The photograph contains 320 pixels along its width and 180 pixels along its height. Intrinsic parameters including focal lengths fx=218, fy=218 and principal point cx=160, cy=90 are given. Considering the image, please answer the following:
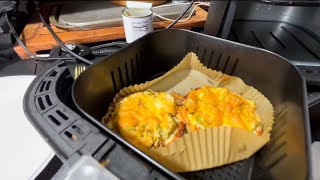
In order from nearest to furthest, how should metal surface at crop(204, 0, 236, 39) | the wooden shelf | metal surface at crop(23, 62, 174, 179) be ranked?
metal surface at crop(23, 62, 174, 179), metal surface at crop(204, 0, 236, 39), the wooden shelf

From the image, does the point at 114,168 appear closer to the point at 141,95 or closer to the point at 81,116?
the point at 81,116

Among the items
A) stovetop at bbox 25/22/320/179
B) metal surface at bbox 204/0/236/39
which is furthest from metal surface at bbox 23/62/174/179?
metal surface at bbox 204/0/236/39

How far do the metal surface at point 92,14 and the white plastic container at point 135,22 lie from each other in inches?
4.6

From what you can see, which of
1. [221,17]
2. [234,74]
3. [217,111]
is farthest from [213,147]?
[221,17]

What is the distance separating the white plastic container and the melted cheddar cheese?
196mm

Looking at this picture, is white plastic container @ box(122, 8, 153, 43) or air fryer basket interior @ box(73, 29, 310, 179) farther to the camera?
white plastic container @ box(122, 8, 153, 43)

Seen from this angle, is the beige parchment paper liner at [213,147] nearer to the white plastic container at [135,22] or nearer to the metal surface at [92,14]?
the white plastic container at [135,22]

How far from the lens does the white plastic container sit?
0.59 metres

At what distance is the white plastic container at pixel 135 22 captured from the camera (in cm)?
59

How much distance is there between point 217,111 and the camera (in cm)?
47

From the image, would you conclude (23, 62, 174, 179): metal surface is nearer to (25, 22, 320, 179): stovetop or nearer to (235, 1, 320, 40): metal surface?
(25, 22, 320, 179): stovetop

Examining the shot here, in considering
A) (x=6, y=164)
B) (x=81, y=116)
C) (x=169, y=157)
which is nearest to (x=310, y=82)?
(x=169, y=157)

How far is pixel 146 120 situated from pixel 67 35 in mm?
409

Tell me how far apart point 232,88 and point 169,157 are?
25cm
